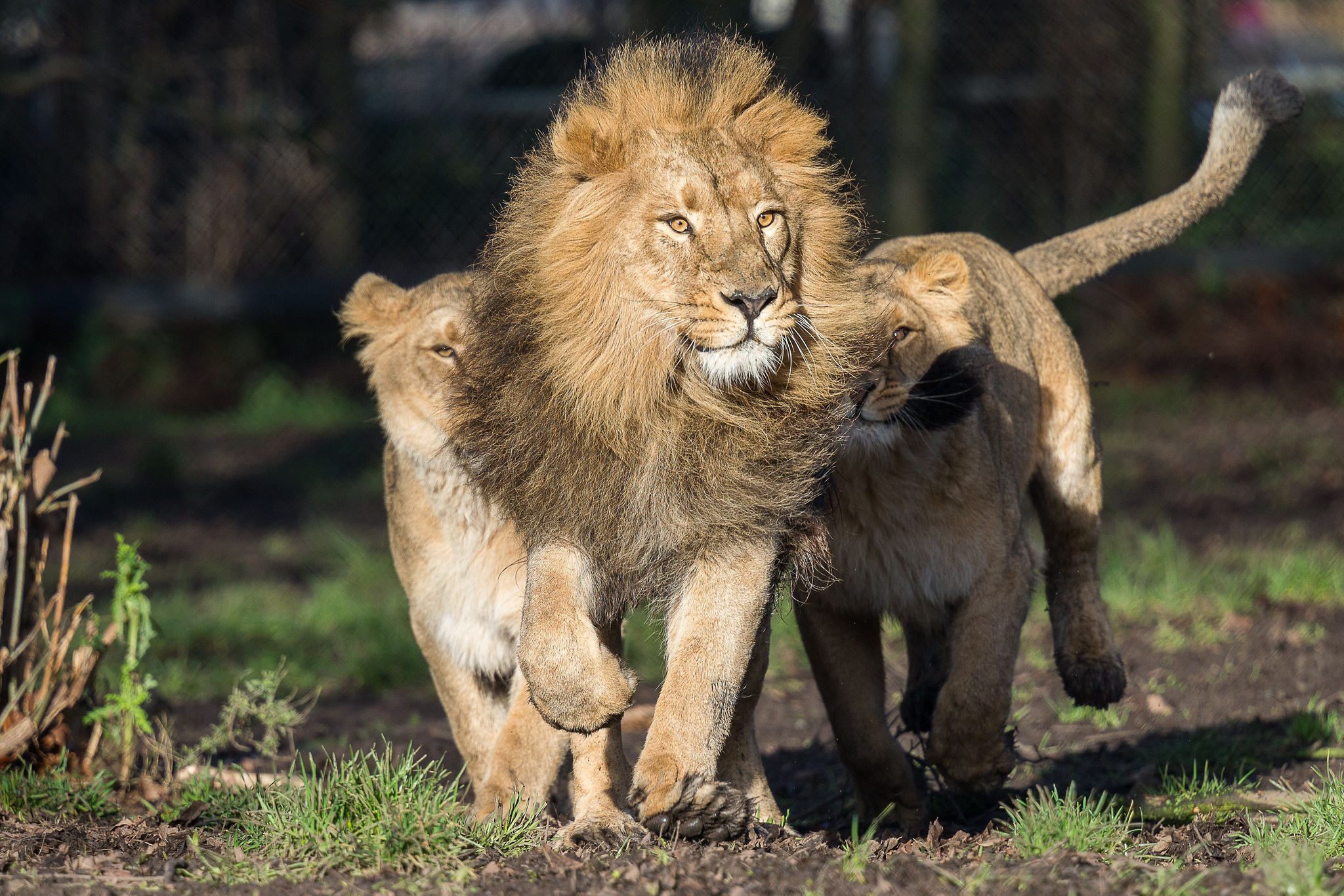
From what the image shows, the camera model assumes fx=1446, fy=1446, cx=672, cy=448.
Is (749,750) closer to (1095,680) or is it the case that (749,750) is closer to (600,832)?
(600,832)

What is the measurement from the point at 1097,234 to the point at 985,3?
4.47 metres

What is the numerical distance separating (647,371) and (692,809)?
895 millimetres

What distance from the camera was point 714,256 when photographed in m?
2.90

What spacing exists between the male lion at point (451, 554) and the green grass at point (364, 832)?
564 millimetres

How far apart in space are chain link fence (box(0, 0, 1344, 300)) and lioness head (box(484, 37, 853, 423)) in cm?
529

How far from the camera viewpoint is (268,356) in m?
10.7

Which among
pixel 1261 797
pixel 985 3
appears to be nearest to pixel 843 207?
pixel 1261 797

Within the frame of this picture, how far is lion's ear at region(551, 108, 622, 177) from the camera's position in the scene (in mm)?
3078

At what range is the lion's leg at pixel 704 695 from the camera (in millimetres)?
2867

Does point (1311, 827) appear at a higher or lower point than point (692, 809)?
lower

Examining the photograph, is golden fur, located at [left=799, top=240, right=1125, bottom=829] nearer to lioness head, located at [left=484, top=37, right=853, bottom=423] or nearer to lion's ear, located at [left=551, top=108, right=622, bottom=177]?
lioness head, located at [left=484, top=37, right=853, bottom=423]

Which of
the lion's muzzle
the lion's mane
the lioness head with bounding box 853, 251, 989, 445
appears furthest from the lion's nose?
the lioness head with bounding box 853, 251, 989, 445

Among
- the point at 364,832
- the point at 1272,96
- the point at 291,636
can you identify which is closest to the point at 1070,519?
the point at 1272,96

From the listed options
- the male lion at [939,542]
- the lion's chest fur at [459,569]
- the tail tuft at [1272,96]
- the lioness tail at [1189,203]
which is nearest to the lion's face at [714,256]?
the male lion at [939,542]
